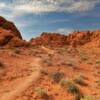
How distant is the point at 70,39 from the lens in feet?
374

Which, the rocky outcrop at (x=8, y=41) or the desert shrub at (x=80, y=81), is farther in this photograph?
the rocky outcrop at (x=8, y=41)

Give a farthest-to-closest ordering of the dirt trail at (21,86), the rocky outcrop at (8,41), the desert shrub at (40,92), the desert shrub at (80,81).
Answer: the rocky outcrop at (8,41) → the desert shrub at (80,81) → the desert shrub at (40,92) → the dirt trail at (21,86)

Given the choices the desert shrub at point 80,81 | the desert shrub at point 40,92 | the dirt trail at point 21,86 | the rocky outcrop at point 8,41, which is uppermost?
the rocky outcrop at point 8,41

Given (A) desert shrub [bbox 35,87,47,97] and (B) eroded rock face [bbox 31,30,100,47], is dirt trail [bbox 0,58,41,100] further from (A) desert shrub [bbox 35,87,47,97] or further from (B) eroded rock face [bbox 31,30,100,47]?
(B) eroded rock face [bbox 31,30,100,47]

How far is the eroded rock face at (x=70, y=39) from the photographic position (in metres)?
106

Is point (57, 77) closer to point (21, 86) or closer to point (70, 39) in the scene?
point (21, 86)

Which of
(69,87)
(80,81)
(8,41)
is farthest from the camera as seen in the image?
(8,41)

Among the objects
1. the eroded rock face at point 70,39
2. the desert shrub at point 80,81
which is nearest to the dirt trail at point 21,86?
the desert shrub at point 80,81

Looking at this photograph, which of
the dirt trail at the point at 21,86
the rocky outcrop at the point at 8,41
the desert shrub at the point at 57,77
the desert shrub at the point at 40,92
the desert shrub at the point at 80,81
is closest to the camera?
the dirt trail at the point at 21,86

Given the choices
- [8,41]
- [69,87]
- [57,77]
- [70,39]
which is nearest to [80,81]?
[57,77]

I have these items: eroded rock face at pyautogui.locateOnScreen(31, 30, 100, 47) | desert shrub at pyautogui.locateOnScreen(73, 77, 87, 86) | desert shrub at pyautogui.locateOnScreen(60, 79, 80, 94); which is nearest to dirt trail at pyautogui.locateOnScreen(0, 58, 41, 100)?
desert shrub at pyautogui.locateOnScreen(60, 79, 80, 94)

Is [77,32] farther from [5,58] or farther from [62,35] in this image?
[5,58]

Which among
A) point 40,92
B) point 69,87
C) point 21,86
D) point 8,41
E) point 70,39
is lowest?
point 69,87

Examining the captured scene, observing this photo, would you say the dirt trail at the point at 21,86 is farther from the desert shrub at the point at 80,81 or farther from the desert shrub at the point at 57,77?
the desert shrub at the point at 80,81
